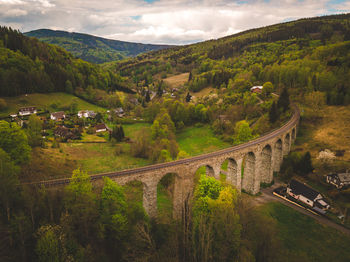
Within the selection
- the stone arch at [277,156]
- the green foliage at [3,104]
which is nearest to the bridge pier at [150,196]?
the stone arch at [277,156]

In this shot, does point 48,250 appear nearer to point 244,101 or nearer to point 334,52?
point 244,101

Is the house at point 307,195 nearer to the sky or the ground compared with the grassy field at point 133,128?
nearer to the ground

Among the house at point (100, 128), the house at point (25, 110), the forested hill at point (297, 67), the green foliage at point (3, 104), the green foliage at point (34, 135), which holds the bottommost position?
the house at point (100, 128)

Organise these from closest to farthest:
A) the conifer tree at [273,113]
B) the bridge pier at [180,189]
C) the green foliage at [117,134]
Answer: the bridge pier at [180,189] → the conifer tree at [273,113] → the green foliage at [117,134]

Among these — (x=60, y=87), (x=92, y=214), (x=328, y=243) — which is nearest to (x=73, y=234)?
(x=92, y=214)

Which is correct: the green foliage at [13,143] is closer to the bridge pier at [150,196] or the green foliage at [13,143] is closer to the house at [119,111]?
the bridge pier at [150,196]

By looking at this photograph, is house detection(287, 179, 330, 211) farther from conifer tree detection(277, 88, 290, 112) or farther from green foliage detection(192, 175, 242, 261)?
conifer tree detection(277, 88, 290, 112)

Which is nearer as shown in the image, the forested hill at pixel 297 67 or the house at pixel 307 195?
the house at pixel 307 195

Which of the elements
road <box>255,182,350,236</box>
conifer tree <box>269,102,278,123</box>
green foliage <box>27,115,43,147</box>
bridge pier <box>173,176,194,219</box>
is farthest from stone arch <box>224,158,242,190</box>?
green foliage <box>27,115,43,147</box>
